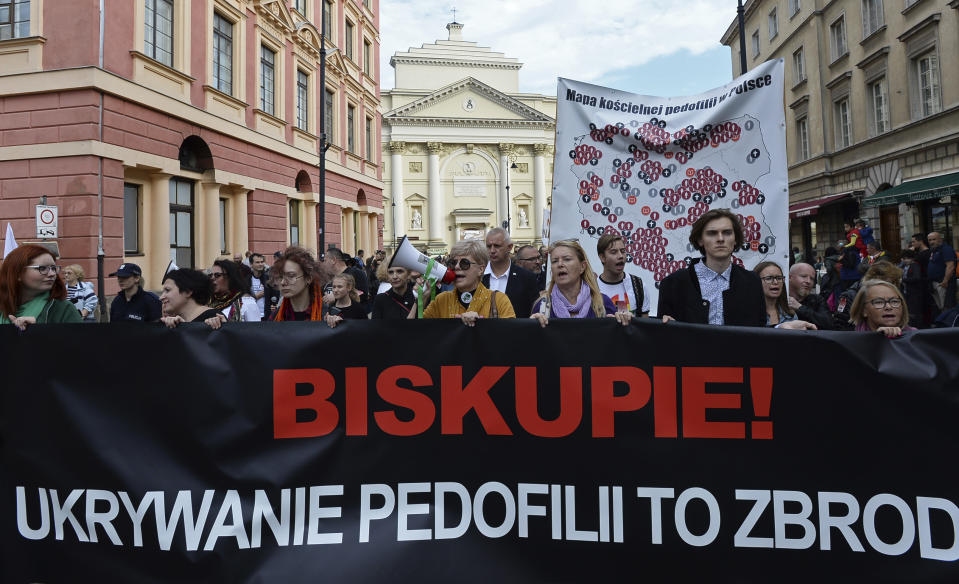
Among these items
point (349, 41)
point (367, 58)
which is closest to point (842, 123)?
point (349, 41)

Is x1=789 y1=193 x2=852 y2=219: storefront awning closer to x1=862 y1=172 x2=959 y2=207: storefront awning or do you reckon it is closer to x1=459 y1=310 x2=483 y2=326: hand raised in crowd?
x1=862 y1=172 x2=959 y2=207: storefront awning

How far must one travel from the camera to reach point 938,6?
61.3 ft

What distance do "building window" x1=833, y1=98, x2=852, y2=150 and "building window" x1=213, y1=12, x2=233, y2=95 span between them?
2271 cm

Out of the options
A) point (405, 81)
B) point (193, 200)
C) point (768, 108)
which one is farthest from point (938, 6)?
point (405, 81)

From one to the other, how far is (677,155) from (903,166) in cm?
2080

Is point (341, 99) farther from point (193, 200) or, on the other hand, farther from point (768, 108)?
point (768, 108)

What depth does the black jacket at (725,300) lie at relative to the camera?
364cm

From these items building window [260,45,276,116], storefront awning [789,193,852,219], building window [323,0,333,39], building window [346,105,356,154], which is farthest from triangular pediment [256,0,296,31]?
storefront awning [789,193,852,219]

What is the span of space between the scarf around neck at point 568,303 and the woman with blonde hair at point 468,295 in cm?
28

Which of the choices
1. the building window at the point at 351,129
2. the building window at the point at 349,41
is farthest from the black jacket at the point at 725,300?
the building window at the point at 349,41

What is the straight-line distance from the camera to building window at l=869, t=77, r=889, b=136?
2267 cm

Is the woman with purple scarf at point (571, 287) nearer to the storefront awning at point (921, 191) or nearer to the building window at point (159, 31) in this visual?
the building window at point (159, 31)

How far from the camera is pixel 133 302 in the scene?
6.74 meters

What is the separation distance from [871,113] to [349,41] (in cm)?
2056
